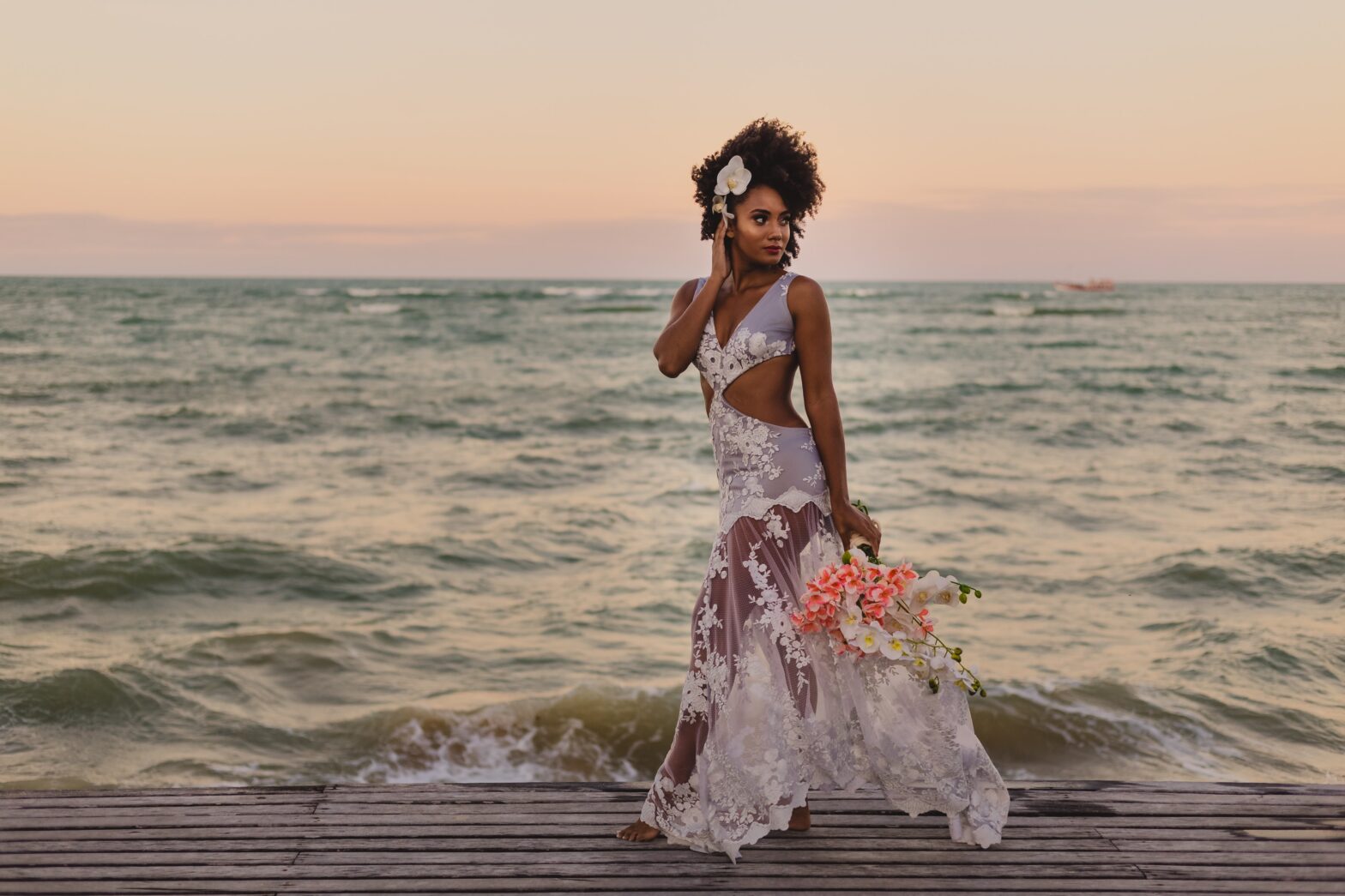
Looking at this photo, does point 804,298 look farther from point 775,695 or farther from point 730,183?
point 775,695

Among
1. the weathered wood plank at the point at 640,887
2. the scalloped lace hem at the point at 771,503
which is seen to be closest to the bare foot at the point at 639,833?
the weathered wood plank at the point at 640,887

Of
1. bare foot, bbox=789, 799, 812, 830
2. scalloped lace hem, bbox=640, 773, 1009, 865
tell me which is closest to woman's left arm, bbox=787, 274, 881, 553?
scalloped lace hem, bbox=640, 773, 1009, 865

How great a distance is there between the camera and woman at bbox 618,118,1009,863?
3.18m

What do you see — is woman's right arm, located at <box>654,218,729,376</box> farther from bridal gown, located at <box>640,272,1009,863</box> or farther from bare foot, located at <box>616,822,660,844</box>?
bare foot, located at <box>616,822,660,844</box>

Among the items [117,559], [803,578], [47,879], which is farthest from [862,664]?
[117,559]

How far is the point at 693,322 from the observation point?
3211 millimetres

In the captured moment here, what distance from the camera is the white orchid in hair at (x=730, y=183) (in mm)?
3148

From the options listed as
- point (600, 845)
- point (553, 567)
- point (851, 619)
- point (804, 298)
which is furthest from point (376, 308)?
point (851, 619)

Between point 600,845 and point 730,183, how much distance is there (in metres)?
1.90

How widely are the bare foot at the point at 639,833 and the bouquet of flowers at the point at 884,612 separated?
753 mm

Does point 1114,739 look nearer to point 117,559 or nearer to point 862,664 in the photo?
point 862,664

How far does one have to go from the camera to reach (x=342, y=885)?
3.11 metres

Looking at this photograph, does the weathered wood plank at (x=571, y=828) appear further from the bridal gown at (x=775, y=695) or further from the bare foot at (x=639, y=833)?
the bridal gown at (x=775, y=695)

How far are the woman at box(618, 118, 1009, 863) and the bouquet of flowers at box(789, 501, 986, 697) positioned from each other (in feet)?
0.17
